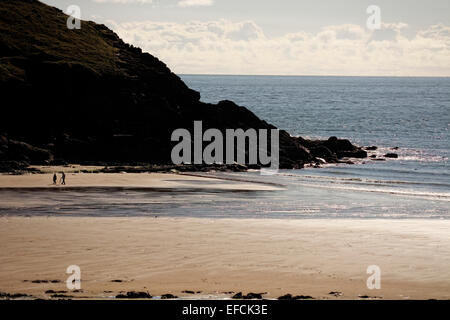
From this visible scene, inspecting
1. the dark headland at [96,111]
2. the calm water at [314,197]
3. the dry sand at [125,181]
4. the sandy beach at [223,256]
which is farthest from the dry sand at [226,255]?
the dark headland at [96,111]

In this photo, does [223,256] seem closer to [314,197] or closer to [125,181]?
[314,197]

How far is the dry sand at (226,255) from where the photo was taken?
23.5 m

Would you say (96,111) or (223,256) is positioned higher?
(96,111)

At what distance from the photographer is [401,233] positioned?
35.3 meters

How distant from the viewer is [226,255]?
28703 mm

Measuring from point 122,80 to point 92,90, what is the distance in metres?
4.19

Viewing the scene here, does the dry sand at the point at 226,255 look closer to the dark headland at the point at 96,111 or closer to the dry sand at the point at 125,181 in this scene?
the dry sand at the point at 125,181

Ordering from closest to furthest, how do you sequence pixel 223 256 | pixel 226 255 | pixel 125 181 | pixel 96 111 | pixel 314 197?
pixel 223 256 < pixel 226 255 < pixel 314 197 < pixel 125 181 < pixel 96 111

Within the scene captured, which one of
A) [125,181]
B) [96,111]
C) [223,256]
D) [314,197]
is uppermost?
[96,111]

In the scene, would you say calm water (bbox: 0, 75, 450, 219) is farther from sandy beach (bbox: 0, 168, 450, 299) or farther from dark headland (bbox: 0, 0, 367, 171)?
dark headland (bbox: 0, 0, 367, 171)

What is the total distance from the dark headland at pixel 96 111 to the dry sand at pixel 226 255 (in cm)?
2736

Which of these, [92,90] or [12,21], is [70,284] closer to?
[92,90]

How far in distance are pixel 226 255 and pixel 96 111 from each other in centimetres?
4536

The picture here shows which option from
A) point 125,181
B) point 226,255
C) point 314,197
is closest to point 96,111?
point 125,181
